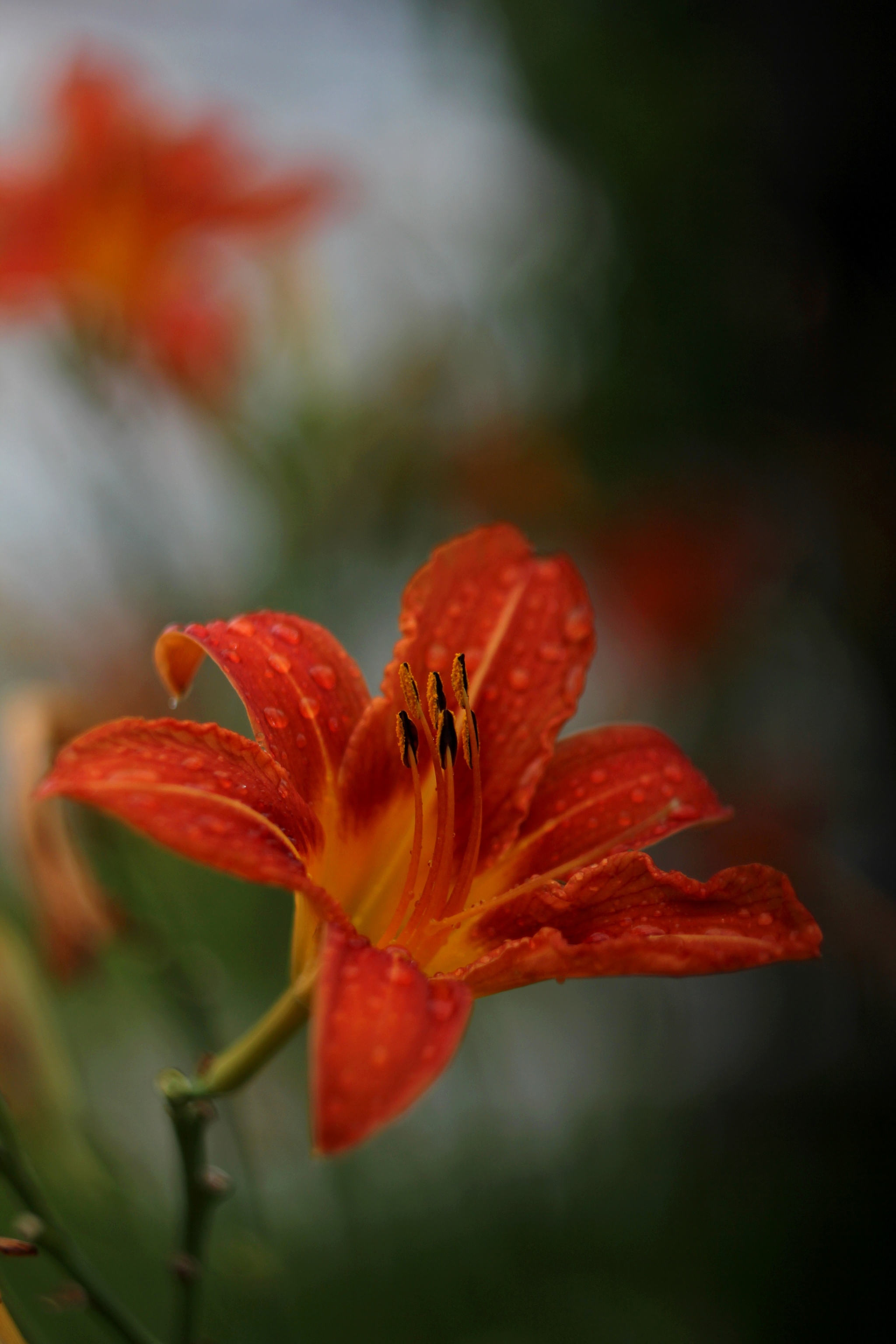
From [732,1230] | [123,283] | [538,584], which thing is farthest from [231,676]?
[732,1230]

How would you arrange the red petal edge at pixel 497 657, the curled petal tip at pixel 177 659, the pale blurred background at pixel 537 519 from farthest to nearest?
the pale blurred background at pixel 537 519, the red petal edge at pixel 497 657, the curled petal tip at pixel 177 659

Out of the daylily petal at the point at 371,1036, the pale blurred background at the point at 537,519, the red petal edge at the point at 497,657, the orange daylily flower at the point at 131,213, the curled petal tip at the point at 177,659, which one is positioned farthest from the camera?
the orange daylily flower at the point at 131,213

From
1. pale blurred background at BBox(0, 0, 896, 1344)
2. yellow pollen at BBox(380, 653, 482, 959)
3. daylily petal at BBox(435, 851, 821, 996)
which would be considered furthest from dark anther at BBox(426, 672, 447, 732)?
pale blurred background at BBox(0, 0, 896, 1344)

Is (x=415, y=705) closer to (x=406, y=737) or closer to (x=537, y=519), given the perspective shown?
(x=406, y=737)

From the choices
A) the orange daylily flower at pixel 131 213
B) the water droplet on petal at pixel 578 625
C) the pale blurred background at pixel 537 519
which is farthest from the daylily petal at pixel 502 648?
the orange daylily flower at pixel 131 213

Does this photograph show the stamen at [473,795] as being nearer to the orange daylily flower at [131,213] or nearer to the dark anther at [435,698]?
the dark anther at [435,698]

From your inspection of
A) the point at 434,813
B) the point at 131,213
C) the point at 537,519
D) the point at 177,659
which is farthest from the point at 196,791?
the point at 131,213
